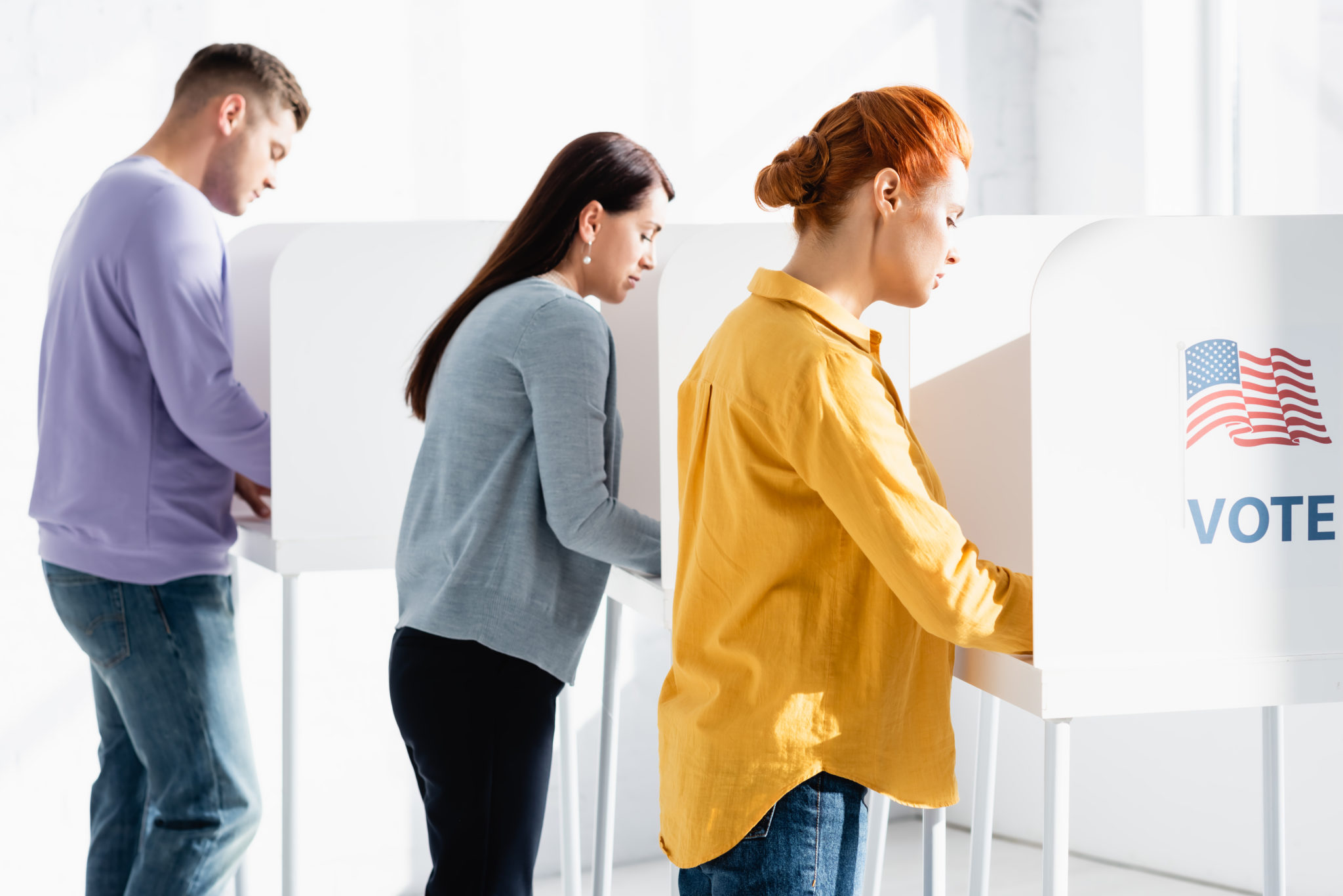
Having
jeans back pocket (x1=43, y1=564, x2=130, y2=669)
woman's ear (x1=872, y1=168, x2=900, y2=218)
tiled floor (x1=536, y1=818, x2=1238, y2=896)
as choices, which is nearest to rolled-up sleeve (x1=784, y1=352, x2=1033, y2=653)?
woman's ear (x1=872, y1=168, x2=900, y2=218)

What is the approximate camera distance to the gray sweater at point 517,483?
1.19m

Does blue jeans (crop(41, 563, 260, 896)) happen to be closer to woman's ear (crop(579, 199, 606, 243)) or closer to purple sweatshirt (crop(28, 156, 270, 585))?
purple sweatshirt (crop(28, 156, 270, 585))

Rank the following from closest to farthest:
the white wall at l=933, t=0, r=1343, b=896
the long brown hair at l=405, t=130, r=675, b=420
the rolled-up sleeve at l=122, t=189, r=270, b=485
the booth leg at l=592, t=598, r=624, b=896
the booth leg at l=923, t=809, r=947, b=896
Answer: the booth leg at l=923, t=809, r=947, b=896, the long brown hair at l=405, t=130, r=675, b=420, the rolled-up sleeve at l=122, t=189, r=270, b=485, the booth leg at l=592, t=598, r=624, b=896, the white wall at l=933, t=0, r=1343, b=896

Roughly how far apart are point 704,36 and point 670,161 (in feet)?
0.92

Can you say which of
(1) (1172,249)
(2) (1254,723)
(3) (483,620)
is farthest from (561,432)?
(2) (1254,723)

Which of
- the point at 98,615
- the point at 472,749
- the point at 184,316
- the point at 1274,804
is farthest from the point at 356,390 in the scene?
the point at 1274,804

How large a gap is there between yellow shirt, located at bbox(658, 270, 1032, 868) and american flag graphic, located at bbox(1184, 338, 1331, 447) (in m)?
0.19

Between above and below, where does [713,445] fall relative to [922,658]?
above

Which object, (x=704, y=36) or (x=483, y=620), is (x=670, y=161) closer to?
(x=704, y=36)

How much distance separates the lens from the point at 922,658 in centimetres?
88

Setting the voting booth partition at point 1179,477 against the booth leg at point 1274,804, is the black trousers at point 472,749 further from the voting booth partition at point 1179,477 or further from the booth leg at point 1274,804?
the booth leg at point 1274,804

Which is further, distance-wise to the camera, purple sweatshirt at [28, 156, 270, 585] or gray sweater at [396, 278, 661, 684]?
purple sweatshirt at [28, 156, 270, 585]

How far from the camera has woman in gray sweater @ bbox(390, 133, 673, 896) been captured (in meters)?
1.18

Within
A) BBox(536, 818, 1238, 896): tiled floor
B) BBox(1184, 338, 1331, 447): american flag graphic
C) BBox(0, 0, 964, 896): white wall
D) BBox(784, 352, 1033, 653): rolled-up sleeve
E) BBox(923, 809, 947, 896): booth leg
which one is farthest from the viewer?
BBox(536, 818, 1238, 896): tiled floor
